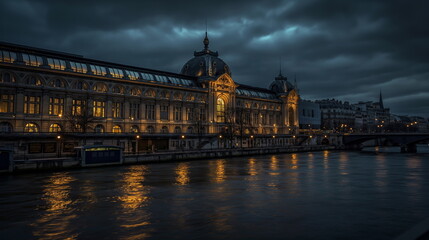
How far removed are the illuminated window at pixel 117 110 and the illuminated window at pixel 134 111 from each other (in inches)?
108

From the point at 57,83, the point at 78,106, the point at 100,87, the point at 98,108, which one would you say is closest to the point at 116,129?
the point at 98,108

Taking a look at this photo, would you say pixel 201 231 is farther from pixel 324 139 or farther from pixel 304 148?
pixel 324 139

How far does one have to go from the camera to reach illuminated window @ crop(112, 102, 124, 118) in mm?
80938

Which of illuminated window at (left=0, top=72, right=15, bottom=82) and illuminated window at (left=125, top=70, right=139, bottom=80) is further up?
illuminated window at (left=125, top=70, right=139, bottom=80)

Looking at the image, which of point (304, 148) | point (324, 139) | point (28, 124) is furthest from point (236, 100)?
point (28, 124)

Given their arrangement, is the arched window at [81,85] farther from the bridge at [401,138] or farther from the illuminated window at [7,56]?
the bridge at [401,138]

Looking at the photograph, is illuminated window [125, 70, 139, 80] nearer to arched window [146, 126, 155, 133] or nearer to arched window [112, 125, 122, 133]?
arched window [112, 125, 122, 133]

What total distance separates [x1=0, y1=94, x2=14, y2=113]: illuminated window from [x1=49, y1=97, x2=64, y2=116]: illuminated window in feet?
23.2

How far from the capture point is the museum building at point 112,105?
2525 inches

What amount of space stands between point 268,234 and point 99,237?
327 inches

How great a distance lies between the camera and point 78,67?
74625mm

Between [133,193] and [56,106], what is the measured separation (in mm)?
49685

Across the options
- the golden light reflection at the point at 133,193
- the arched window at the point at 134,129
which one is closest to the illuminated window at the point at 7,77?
the arched window at the point at 134,129

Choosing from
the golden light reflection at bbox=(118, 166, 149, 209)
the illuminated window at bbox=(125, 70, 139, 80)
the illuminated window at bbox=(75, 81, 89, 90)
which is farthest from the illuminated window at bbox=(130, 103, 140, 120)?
the golden light reflection at bbox=(118, 166, 149, 209)
